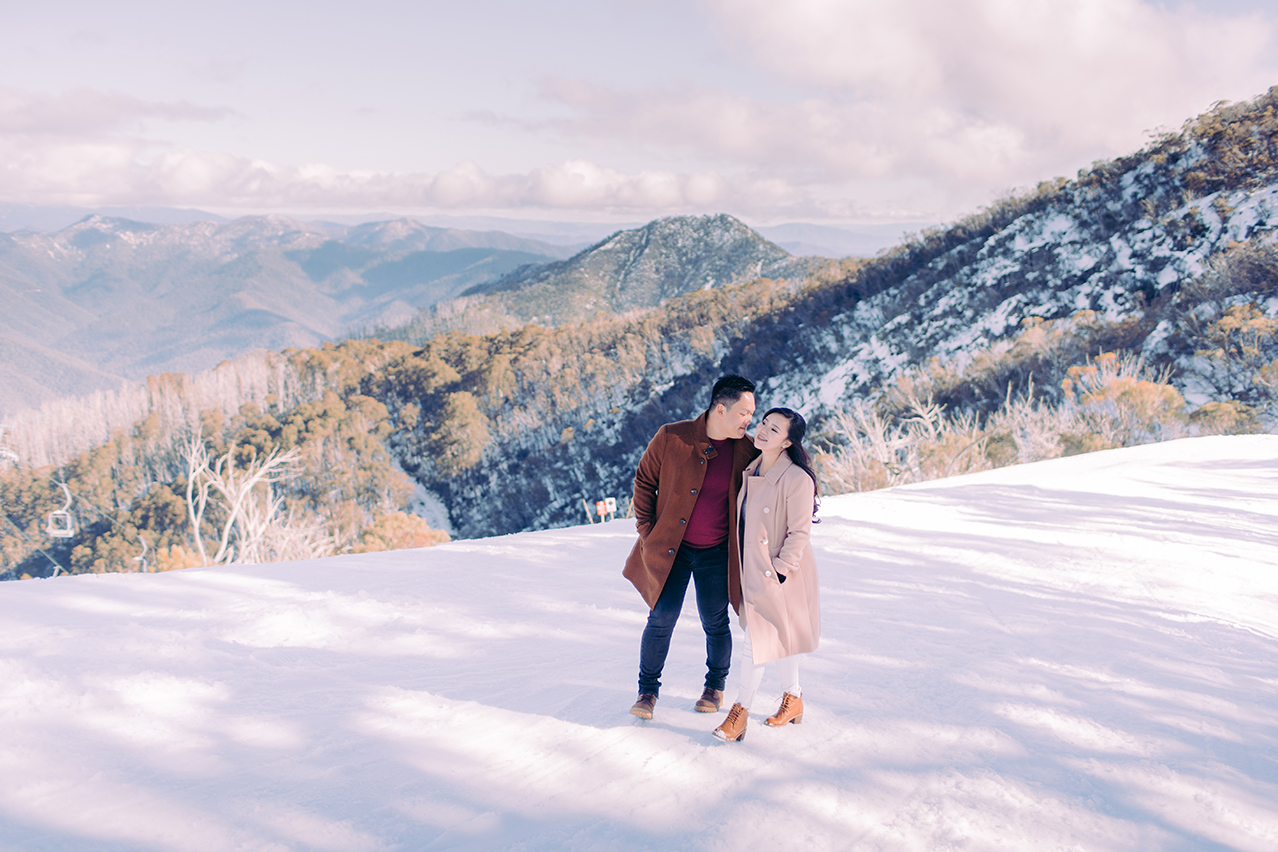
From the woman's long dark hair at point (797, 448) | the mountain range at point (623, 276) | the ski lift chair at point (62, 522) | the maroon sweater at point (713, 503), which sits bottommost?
the ski lift chair at point (62, 522)

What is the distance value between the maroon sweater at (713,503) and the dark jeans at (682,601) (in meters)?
0.05

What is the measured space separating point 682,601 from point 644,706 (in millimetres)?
477

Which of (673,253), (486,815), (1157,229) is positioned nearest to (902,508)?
(486,815)

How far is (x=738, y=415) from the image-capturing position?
2.79 metres

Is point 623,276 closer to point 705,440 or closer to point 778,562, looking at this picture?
point 705,440

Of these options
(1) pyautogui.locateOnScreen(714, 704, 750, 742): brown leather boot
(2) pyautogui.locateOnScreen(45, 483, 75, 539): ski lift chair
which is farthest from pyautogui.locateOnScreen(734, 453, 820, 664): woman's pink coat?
(2) pyautogui.locateOnScreen(45, 483, 75, 539): ski lift chair

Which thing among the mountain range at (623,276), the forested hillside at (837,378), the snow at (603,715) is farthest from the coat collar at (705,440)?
the mountain range at (623,276)

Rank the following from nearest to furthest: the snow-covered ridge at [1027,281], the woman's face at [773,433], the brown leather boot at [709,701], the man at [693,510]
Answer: the woman's face at [773,433], the man at [693,510], the brown leather boot at [709,701], the snow-covered ridge at [1027,281]

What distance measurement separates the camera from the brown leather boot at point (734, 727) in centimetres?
289

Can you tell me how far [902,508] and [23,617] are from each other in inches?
266

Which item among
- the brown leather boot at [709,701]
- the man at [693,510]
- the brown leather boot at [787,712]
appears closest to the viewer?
the man at [693,510]

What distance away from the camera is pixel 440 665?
3709 millimetres

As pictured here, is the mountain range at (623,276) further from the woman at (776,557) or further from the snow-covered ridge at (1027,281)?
the woman at (776,557)

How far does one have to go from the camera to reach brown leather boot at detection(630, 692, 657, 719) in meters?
3.03
